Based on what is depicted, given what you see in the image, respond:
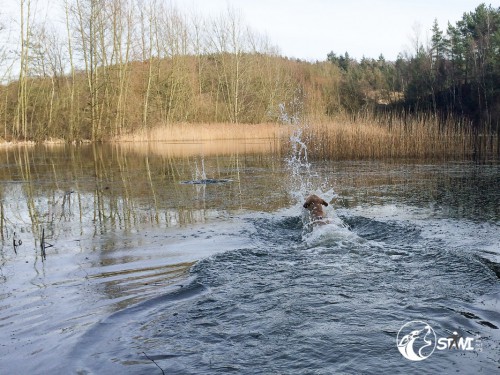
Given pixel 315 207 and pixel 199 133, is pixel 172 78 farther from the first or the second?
pixel 315 207

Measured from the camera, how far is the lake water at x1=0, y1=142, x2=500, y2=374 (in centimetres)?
297

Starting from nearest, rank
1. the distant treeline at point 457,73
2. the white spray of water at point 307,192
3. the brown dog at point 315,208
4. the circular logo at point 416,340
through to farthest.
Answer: the circular logo at point 416,340
the white spray of water at point 307,192
the brown dog at point 315,208
the distant treeline at point 457,73

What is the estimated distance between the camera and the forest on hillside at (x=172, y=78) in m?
32.9

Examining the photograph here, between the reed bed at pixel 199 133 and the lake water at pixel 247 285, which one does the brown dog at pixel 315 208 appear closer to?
the lake water at pixel 247 285

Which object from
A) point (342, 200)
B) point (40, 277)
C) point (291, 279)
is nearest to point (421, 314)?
point (291, 279)

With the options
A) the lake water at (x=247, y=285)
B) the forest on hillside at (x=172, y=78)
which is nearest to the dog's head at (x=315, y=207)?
the lake water at (x=247, y=285)

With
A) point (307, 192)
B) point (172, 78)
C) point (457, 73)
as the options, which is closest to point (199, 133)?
point (172, 78)

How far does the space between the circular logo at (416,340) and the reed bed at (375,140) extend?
1484 cm

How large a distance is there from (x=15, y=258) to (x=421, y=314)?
14.1ft

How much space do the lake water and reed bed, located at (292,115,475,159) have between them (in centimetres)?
876

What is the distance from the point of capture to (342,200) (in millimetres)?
9039

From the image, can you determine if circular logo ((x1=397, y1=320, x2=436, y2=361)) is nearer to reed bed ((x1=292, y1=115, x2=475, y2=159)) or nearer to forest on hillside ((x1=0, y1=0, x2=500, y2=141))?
reed bed ((x1=292, y1=115, x2=475, y2=159))

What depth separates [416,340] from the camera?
3133 millimetres

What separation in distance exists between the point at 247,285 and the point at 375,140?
1484 centimetres
